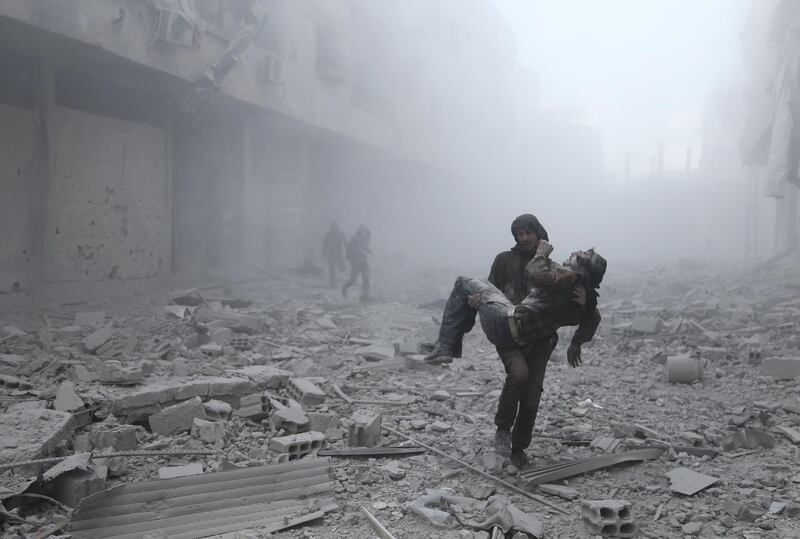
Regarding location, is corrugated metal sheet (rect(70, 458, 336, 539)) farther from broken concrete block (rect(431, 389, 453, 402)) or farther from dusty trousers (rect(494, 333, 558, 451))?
broken concrete block (rect(431, 389, 453, 402))

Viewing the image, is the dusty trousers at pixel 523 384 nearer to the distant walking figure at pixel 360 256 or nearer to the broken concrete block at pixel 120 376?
the broken concrete block at pixel 120 376

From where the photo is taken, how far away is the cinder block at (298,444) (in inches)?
149

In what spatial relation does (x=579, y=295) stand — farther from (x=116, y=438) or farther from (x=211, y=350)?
(x=211, y=350)

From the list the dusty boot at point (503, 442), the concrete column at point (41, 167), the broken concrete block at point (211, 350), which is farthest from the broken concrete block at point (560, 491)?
the concrete column at point (41, 167)

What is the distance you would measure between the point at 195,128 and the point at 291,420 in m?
9.91

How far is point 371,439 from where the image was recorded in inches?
160

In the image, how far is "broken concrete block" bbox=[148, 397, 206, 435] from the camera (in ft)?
13.5

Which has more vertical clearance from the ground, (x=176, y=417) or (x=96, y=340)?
(x=96, y=340)

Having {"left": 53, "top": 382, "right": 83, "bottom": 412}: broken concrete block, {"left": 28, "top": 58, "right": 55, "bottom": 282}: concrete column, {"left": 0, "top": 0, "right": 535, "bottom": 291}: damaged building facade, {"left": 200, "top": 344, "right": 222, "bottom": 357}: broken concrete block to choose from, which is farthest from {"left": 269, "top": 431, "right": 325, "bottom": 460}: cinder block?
{"left": 28, "top": 58, "right": 55, "bottom": 282}: concrete column

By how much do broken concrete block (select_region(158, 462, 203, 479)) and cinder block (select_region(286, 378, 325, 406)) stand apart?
4.99 feet

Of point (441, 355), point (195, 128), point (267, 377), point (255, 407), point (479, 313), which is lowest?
point (255, 407)

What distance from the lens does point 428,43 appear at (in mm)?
A: 23812

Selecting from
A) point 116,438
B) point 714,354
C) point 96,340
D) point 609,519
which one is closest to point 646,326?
point 714,354

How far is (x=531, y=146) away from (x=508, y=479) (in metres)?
40.2
